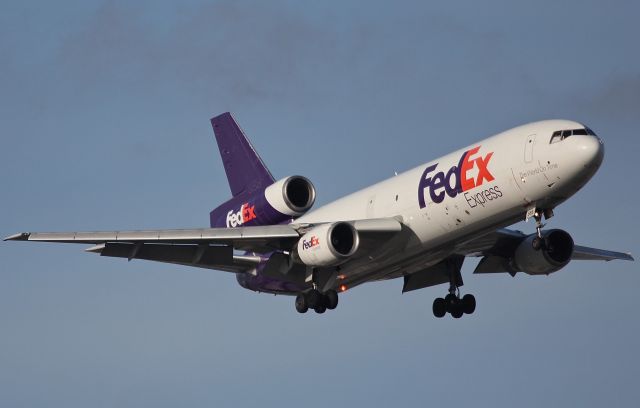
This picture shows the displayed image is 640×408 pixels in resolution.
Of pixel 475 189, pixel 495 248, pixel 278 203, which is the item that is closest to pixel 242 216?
pixel 278 203

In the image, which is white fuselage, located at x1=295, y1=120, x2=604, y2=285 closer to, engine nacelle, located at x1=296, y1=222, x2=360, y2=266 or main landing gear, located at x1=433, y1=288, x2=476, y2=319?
engine nacelle, located at x1=296, y1=222, x2=360, y2=266

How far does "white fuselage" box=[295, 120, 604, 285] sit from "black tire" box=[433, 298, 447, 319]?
4967 millimetres

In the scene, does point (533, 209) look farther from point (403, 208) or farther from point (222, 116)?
point (222, 116)

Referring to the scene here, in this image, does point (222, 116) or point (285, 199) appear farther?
point (222, 116)

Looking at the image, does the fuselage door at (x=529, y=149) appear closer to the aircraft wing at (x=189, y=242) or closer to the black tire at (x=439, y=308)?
the aircraft wing at (x=189, y=242)

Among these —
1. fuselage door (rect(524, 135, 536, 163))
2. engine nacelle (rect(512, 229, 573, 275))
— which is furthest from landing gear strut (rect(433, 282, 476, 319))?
fuselage door (rect(524, 135, 536, 163))

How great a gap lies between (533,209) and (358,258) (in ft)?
22.1

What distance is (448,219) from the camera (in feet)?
138

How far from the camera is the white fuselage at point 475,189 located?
1566 inches

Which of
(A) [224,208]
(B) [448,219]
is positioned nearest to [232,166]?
(A) [224,208]


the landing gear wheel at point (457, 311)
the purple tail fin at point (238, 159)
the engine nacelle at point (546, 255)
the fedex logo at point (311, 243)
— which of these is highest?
the purple tail fin at point (238, 159)

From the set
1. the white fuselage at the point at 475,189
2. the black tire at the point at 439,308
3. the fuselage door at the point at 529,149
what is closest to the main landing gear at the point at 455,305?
the black tire at the point at 439,308

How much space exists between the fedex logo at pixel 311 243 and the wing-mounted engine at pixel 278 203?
370 centimetres

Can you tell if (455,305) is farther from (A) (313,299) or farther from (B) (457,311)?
(A) (313,299)
